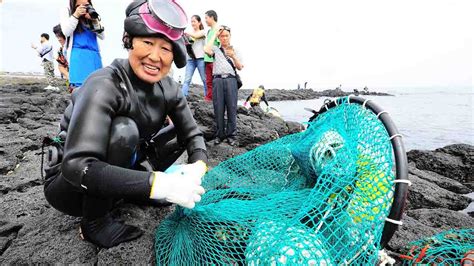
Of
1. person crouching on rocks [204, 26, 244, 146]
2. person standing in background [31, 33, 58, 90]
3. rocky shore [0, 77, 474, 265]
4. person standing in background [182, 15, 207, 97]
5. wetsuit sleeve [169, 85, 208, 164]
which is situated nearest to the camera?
rocky shore [0, 77, 474, 265]

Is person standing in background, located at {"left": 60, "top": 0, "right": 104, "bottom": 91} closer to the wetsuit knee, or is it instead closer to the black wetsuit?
the black wetsuit

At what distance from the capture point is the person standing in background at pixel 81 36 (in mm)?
3141

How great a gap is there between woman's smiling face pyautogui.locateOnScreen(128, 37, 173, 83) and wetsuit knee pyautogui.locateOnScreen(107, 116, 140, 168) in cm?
31

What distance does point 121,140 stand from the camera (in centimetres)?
162

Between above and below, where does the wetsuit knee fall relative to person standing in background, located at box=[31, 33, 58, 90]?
below

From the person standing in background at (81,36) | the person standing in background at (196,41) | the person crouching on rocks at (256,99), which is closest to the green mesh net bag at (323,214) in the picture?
the person standing in background at (81,36)

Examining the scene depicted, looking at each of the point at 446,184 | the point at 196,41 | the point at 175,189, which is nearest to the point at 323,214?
the point at 175,189

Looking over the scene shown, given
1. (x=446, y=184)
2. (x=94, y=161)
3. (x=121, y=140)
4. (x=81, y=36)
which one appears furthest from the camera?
(x=446, y=184)

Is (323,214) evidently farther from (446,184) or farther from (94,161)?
(446,184)

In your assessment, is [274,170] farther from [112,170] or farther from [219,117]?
[219,117]

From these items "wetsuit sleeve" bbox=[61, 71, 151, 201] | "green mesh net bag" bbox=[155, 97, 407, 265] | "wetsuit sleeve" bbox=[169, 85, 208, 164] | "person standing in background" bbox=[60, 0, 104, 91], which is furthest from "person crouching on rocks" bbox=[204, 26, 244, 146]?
"wetsuit sleeve" bbox=[61, 71, 151, 201]

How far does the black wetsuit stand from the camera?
1475 millimetres

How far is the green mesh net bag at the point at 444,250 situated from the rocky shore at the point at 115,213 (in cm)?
16

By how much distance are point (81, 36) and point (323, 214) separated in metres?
3.19
